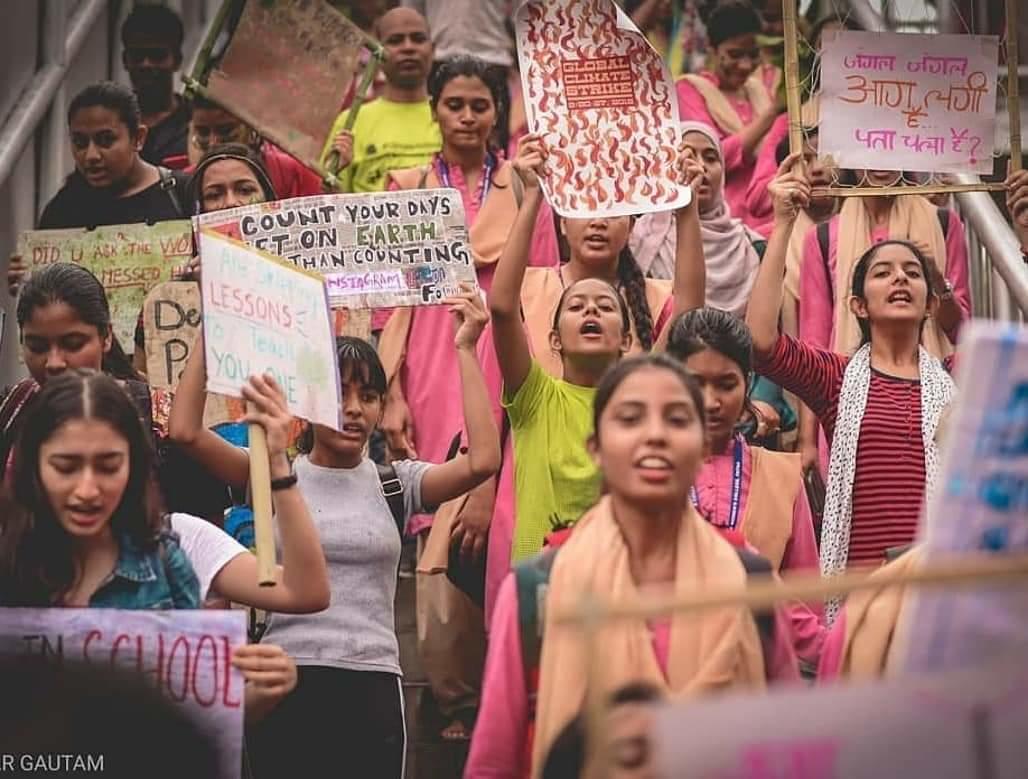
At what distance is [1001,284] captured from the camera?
7.87 m

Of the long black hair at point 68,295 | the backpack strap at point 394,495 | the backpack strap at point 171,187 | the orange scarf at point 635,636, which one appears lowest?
the orange scarf at point 635,636

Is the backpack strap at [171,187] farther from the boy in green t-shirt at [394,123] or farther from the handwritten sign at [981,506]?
the handwritten sign at [981,506]

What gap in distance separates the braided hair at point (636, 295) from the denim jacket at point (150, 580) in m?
2.24

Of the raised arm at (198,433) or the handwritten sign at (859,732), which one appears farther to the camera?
the raised arm at (198,433)

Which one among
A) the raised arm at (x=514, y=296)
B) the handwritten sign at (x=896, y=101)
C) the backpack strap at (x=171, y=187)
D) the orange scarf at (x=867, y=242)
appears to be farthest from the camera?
the backpack strap at (x=171, y=187)

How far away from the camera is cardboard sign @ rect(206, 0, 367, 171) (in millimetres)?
8359

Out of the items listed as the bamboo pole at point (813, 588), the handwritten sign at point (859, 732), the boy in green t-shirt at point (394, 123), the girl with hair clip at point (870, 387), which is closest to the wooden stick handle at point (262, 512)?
the bamboo pole at point (813, 588)

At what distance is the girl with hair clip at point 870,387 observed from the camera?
20.1 feet

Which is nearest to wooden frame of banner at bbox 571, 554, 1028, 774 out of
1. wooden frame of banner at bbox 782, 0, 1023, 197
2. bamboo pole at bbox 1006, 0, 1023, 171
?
wooden frame of banner at bbox 782, 0, 1023, 197

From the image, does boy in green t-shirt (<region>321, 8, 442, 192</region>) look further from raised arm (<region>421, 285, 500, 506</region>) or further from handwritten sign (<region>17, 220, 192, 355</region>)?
raised arm (<region>421, 285, 500, 506</region>)

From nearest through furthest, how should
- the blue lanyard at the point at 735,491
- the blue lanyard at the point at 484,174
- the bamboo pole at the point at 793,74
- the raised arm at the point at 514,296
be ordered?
the blue lanyard at the point at 735,491 < the raised arm at the point at 514,296 < the bamboo pole at the point at 793,74 < the blue lanyard at the point at 484,174

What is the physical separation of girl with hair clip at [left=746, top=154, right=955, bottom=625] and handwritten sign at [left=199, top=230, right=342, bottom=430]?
1572 mm

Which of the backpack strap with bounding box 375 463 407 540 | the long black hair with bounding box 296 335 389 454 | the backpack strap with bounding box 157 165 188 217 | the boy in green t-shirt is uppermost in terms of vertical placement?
the boy in green t-shirt

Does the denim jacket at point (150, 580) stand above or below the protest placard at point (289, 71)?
below
